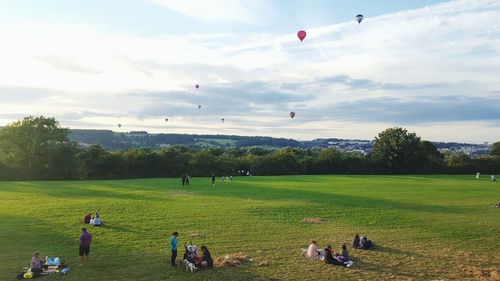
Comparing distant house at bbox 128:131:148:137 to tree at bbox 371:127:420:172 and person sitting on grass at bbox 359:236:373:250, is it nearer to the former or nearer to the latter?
tree at bbox 371:127:420:172

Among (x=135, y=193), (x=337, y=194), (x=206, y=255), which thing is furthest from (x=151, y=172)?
(x=206, y=255)

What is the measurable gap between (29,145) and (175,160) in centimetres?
2742

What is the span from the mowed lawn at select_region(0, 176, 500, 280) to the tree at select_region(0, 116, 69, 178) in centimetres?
3813

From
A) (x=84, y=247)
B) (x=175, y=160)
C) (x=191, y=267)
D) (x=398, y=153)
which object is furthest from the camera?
(x=398, y=153)

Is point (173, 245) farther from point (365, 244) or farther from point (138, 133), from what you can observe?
point (138, 133)

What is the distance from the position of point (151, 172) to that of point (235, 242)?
67.4 metres

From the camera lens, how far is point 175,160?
93.2 metres

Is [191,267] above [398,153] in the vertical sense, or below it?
below

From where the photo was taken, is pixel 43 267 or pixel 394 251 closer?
pixel 43 267

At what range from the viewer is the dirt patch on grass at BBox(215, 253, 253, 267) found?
22297mm

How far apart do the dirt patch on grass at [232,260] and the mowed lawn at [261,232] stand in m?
0.53

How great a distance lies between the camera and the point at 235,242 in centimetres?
2712

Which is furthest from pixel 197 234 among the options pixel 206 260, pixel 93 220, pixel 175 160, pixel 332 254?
pixel 175 160

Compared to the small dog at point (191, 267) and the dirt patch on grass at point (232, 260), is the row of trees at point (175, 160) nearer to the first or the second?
the dirt patch on grass at point (232, 260)
